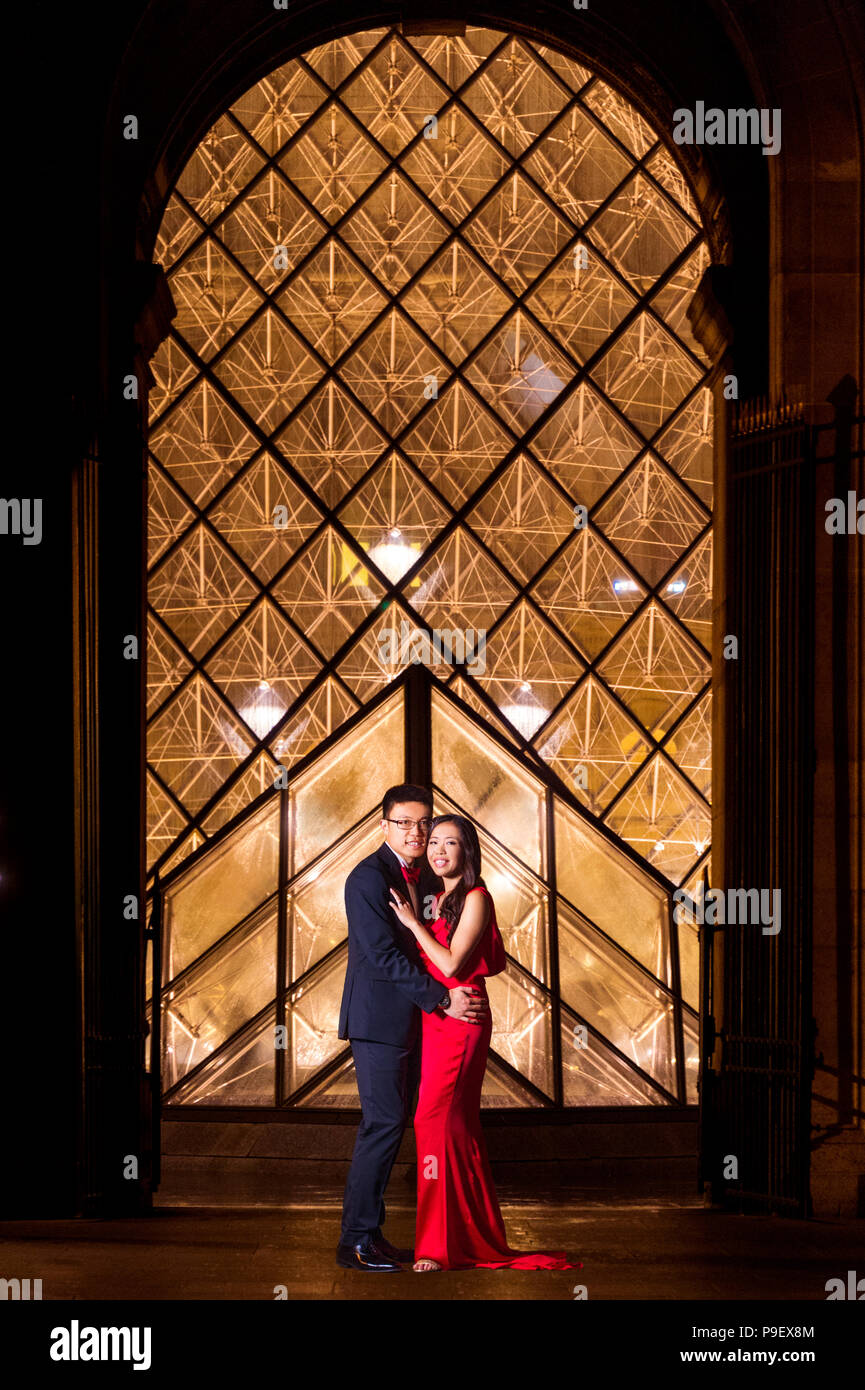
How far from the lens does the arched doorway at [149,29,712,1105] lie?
14.8m

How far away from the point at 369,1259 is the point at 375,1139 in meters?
0.39

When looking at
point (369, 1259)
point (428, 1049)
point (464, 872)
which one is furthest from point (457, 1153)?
point (464, 872)

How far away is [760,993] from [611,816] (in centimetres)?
718

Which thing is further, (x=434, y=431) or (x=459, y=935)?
(x=434, y=431)

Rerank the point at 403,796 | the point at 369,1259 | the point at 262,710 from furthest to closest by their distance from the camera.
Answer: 1. the point at 262,710
2. the point at 403,796
3. the point at 369,1259

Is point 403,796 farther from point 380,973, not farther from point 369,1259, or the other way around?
point 369,1259

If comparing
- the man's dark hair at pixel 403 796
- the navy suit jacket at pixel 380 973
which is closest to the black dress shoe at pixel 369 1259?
the navy suit jacket at pixel 380 973

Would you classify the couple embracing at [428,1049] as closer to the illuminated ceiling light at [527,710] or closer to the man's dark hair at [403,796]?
the man's dark hair at [403,796]

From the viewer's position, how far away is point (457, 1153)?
5.85m

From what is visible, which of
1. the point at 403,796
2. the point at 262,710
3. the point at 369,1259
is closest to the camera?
the point at 369,1259

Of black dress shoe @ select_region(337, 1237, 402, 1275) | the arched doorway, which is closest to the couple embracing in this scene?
black dress shoe @ select_region(337, 1237, 402, 1275)

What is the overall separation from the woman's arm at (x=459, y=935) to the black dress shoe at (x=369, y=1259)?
3.06ft

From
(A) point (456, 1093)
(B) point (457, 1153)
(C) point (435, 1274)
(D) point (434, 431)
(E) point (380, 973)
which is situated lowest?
(C) point (435, 1274)

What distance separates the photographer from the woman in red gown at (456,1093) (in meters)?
5.78
